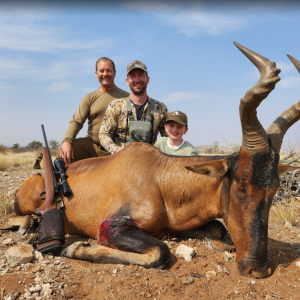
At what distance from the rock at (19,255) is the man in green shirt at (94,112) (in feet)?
14.2

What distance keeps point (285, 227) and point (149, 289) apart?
4.25 meters

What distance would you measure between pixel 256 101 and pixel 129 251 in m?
2.57

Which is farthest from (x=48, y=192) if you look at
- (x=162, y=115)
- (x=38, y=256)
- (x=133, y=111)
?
(x=162, y=115)

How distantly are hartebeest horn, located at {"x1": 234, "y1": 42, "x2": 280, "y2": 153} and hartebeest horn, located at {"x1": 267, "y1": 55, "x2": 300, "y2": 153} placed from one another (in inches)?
16.0

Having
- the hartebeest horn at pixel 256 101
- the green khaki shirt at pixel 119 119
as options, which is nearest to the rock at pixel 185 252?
the hartebeest horn at pixel 256 101

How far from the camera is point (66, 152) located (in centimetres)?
760

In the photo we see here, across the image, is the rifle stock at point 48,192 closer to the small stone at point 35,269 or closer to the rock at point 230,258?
the small stone at point 35,269

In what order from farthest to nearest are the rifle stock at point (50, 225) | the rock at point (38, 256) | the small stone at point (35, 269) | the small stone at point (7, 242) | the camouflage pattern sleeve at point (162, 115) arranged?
1. the camouflage pattern sleeve at point (162, 115)
2. the small stone at point (7, 242)
3. the rifle stock at point (50, 225)
4. the rock at point (38, 256)
5. the small stone at point (35, 269)

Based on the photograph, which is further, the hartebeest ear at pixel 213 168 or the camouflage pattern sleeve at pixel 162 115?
the camouflage pattern sleeve at pixel 162 115

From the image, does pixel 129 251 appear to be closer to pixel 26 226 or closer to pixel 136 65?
pixel 26 226

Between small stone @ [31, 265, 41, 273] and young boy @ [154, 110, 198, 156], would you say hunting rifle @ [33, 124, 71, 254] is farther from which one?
young boy @ [154, 110, 198, 156]

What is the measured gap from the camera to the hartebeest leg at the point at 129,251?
404 cm

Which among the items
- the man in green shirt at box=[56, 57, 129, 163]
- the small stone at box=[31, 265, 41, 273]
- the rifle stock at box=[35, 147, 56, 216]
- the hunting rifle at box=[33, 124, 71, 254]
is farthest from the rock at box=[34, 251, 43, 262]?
the man in green shirt at box=[56, 57, 129, 163]

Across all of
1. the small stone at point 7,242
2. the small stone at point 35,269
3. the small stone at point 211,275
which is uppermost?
the small stone at point 35,269
